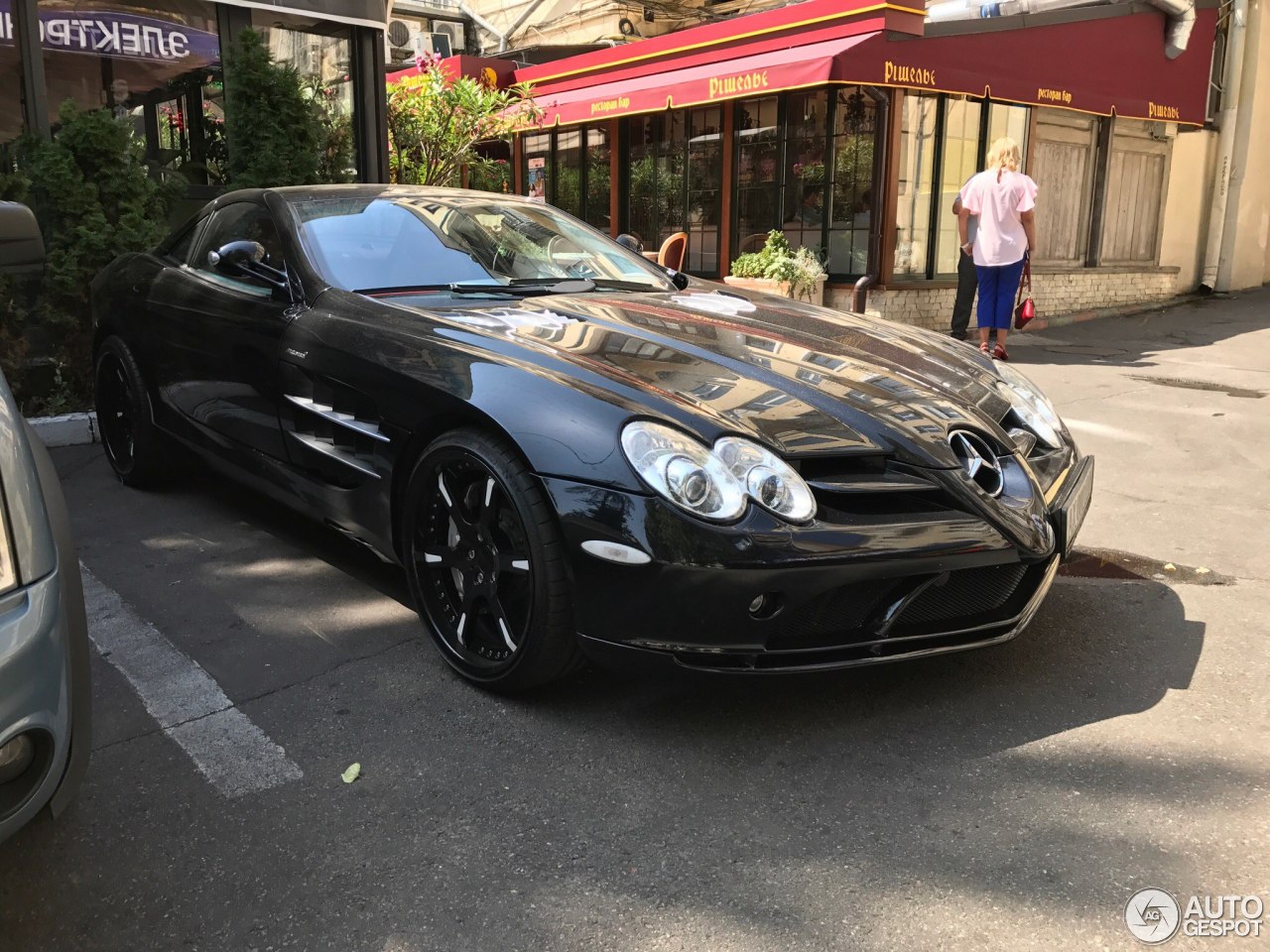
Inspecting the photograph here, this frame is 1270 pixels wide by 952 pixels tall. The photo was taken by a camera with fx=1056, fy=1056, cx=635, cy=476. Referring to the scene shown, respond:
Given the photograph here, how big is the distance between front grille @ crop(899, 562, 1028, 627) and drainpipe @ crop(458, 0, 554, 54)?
63.4ft

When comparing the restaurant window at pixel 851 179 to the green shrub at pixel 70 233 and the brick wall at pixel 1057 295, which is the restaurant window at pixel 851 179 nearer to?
the brick wall at pixel 1057 295

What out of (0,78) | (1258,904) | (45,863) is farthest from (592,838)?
(0,78)

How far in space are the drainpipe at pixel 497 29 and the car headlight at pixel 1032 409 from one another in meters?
18.3

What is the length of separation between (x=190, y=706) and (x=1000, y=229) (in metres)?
7.49

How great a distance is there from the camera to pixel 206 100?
330 inches

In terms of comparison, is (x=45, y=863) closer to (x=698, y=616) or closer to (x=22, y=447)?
(x=22, y=447)

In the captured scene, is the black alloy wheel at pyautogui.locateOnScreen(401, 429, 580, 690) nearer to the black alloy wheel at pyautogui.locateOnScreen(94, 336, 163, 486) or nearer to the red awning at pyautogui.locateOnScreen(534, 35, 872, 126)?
the black alloy wheel at pyautogui.locateOnScreen(94, 336, 163, 486)

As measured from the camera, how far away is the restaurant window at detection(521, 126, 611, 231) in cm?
1530

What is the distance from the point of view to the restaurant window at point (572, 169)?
15.3 m

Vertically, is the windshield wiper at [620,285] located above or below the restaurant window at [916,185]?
below

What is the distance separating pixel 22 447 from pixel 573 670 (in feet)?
4.40

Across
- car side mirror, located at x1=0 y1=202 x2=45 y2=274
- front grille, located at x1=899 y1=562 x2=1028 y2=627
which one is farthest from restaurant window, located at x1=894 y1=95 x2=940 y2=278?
car side mirror, located at x1=0 y1=202 x2=45 y2=274

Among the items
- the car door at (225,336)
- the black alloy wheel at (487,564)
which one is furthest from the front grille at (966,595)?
the car door at (225,336)

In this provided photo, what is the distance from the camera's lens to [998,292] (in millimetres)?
8695
